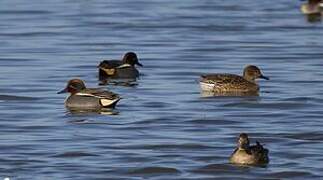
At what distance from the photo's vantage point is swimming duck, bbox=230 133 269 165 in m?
15.2

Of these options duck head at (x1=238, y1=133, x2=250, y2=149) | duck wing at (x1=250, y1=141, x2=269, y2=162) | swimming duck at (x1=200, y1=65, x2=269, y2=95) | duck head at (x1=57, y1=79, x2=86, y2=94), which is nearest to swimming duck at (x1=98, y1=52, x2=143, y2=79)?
swimming duck at (x1=200, y1=65, x2=269, y2=95)

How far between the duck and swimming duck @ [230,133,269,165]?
62.1 ft

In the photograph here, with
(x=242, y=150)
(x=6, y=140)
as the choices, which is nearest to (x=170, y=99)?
(x=6, y=140)

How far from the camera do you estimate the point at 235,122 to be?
1850 cm

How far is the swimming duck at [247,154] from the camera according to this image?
1517 centimetres

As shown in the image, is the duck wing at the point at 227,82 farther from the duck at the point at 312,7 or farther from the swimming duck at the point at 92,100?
the duck at the point at 312,7

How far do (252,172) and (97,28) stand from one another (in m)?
15.5

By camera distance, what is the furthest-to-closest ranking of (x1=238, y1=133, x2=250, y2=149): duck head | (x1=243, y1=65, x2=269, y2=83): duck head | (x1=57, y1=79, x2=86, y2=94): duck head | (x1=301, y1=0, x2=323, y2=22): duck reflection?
(x1=301, y1=0, x2=323, y2=22): duck reflection < (x1=243, y1=65, x2=269, y2=83): duck head < (x1=57, y1=79, x2=86, y2=94): duck head < (x1=238, y1=133, x2=250, y2=149): duck head

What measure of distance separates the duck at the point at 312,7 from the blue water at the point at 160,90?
0.32 m

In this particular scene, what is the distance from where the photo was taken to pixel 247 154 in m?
15.2

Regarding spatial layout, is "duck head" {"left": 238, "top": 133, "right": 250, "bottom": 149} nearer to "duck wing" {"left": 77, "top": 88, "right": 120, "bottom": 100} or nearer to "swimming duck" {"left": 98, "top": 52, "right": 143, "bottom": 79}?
"duck wing" {"left": 77, "top": 88, "right": 120, "bottom": 100}

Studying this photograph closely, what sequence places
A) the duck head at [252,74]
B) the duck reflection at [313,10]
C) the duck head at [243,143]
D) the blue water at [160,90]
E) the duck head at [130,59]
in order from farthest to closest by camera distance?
the duck reflection at [313,10] → the duck head at [130,59] → the duck head at [252,74] → the blue water at [160,90] → the duck head at [243,143]

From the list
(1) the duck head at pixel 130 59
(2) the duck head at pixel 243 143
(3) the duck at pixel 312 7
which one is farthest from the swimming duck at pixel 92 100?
(3) the duck at pixel 312 7

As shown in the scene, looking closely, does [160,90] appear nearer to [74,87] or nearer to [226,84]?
[226,84]
